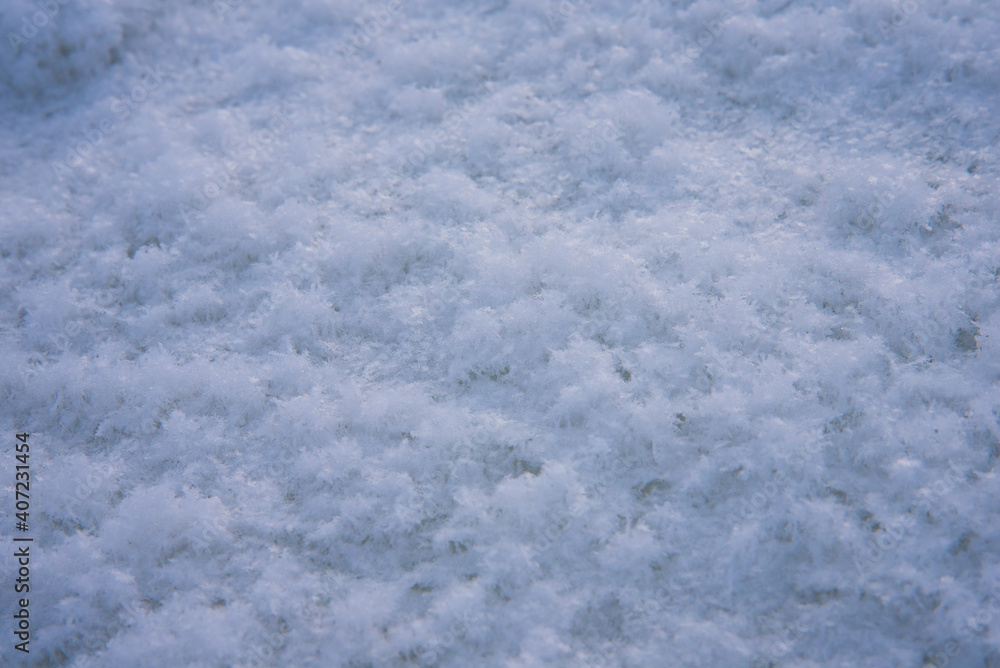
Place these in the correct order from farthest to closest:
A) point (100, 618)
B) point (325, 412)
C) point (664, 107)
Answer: point (664, 107), point (325, 412), point (100, 618)

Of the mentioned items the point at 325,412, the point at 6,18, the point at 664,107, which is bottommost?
the point at 325,412

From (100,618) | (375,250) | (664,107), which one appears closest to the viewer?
(100,618)

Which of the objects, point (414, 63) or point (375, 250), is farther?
point (414, 63)

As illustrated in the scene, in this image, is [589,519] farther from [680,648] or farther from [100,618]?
[100,618]

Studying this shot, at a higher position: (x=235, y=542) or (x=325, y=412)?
(x=325, y=412)

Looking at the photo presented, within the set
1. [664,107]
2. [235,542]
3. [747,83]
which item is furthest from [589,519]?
[747,83]

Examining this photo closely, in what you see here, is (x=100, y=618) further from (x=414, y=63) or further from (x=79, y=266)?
(x=414, y=63)
